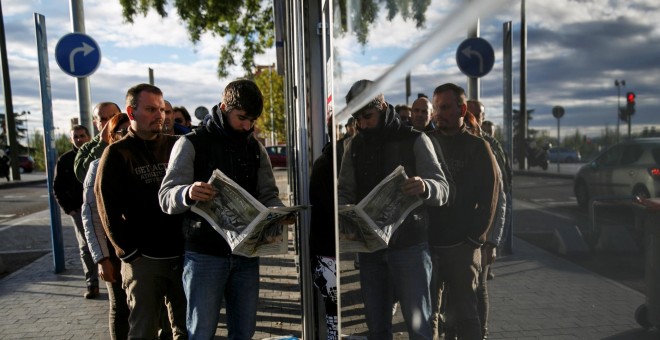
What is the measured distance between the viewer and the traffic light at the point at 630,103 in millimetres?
363

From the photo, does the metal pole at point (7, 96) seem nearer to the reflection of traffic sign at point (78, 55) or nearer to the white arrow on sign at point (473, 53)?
the reflection of traffic sign at point (78, 55)

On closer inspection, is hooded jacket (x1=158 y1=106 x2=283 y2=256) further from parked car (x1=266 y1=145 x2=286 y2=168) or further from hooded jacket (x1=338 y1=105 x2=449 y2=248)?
parked car (x1=266 y1=145 x2=286 y2=168)

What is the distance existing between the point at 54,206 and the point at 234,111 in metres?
4.60

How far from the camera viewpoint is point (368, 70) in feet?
2.98

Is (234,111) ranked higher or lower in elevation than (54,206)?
higher

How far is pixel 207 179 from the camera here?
263 cm

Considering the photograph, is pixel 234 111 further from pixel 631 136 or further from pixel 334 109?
pixel 631 136

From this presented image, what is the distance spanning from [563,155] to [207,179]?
7.68ft

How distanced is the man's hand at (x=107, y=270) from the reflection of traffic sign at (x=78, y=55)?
160 inches

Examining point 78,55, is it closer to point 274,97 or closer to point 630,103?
point 630,103

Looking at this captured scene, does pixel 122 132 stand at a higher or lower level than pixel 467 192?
higher

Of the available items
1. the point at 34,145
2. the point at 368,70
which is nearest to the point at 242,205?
the point at 368,70

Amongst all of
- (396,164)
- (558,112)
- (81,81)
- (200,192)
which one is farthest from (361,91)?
(81,81)

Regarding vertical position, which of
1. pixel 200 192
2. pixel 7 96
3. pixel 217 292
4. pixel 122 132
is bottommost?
pixel 217 292
